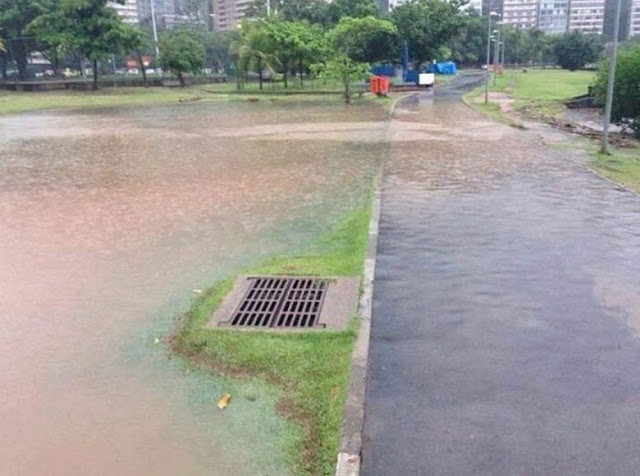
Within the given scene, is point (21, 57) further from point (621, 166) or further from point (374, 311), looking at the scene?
point (374, 311)

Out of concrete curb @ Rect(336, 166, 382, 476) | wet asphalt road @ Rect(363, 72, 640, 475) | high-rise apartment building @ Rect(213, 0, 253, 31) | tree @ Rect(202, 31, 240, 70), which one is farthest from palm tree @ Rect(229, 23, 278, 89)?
high-rise apartment building @ Rect(213, 0, 253, 31)

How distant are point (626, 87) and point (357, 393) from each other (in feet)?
60.1

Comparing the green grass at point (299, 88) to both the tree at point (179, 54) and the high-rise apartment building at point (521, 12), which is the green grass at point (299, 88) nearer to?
the tree at point (179, 54)

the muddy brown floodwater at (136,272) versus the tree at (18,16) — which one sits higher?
the tree at (18,16)

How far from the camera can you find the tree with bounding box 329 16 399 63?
46.3m

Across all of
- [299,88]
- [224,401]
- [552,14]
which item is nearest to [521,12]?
[552,14]

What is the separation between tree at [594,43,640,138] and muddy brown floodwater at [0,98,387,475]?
7.87 m

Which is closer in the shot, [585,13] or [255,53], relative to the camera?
[255,53]

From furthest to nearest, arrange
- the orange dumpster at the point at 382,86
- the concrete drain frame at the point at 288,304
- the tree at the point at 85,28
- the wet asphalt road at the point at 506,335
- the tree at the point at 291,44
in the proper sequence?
the tree at the point at 85,28 < the tree at the point at 291,44 < the orange dumpster at the point at 382,86 < the concrete drain frame at the point at 288,304 < the wet asphalt road at the point at 506,335

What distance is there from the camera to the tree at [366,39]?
46334 mm

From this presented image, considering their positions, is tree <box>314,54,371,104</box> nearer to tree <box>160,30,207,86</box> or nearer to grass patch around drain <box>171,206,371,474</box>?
tree <box>160,30,207,86</box>

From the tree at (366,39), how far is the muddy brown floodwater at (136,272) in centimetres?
2865

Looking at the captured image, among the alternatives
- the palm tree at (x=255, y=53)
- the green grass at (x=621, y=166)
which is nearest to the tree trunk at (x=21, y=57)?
the palm tree at (x=255, y=53)

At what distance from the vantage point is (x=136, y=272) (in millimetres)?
7793
